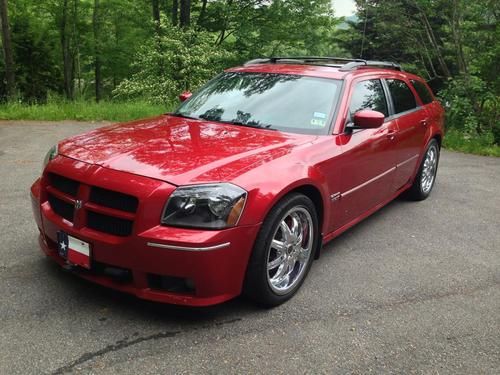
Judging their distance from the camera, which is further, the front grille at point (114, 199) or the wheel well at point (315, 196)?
the wheel well at point (315, 196)

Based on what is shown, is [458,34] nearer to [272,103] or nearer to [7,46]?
[272,103]

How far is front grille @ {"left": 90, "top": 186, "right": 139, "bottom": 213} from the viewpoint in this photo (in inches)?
108

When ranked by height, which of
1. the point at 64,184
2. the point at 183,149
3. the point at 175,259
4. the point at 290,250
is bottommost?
the point at 290,250

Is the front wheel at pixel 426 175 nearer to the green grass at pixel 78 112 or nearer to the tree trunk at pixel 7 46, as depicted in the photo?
the green grass at pixel 78 112

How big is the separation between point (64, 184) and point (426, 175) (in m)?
4.35

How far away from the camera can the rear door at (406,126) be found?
15.9 feet

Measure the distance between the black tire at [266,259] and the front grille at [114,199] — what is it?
767mm

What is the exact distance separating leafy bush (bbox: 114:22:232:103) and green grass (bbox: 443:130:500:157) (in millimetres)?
5762

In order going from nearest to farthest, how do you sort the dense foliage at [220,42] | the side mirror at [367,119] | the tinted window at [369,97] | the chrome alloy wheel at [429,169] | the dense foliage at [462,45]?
the side mirror at [367,119] < the tinted window at [369,97] < the chrome alloy wheel at [429,169] < the dense foliage at [462,45] < the dense foliage at [220,42]

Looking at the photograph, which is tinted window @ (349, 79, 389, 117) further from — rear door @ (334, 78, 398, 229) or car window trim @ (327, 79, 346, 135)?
car window trim @ (327, 79, 346, 135)

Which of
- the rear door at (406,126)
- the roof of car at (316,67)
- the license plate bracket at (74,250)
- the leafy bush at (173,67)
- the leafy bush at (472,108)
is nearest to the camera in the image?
the license plate bracket at (74,250)

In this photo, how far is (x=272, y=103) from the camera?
159 inches

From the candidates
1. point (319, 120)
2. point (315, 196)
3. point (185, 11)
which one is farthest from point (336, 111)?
point (185, 11)

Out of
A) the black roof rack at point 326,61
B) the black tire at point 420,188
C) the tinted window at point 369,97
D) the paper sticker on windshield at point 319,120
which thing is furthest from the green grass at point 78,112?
the paper sticker on windshield at point 319,120
